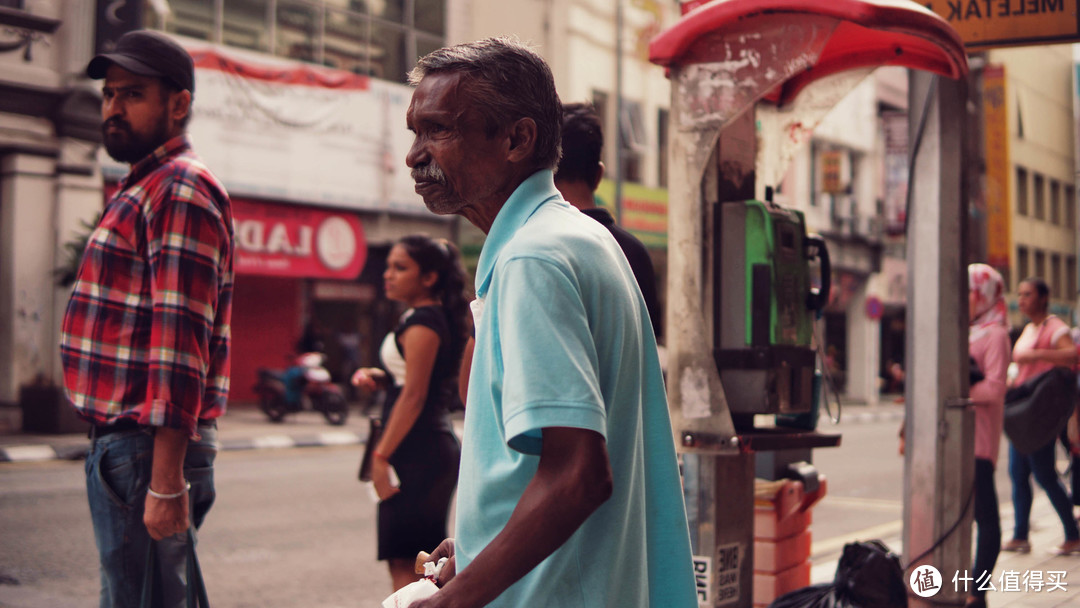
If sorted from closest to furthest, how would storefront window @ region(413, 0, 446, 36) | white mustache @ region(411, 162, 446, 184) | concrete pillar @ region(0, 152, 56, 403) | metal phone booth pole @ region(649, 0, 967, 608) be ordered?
white mustache @ region(411, 162, 446, 184) → metal phone booth pole @ region(649, 0, 967, 608) → concrete pillar @ region(0, 152, 56, 403) → storefront window @ region(413, 0, 446, 36)

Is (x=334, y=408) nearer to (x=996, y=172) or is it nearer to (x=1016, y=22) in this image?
(x=1016, y=22)

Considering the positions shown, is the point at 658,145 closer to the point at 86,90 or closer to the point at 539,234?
the point at 86,90

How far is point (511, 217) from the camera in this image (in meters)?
1.59

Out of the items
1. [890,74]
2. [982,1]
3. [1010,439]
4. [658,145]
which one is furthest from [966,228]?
[890,74]

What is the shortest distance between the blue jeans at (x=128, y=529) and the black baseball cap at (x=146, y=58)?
3.03 ft

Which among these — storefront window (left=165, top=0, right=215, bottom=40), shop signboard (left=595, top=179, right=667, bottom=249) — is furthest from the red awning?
shop signboard (left=595, top=179, right=667, bottom=249)

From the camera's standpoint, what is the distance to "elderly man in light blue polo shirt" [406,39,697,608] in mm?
1400

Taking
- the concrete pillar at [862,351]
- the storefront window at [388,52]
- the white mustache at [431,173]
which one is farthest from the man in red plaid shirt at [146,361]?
the concrete pillar at [862,351]

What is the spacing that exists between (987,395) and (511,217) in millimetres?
4852

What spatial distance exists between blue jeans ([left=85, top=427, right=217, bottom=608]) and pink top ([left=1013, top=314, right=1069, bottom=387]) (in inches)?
239

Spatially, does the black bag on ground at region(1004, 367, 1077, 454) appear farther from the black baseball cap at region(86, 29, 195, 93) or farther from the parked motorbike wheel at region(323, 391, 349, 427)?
the parked motorbike wheel at region(323, 391, 349, 427)

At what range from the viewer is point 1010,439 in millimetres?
6934

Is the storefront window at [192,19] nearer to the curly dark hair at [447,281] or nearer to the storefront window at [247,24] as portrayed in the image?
the storefront window at [247,24]

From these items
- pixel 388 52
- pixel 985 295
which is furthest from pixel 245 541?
pixel 388 52
